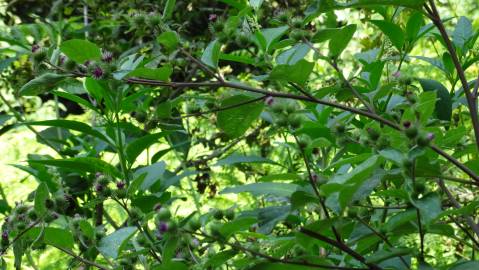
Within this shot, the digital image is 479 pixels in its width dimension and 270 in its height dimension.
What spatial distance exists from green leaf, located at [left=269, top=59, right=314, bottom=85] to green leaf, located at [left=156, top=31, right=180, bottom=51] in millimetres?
146

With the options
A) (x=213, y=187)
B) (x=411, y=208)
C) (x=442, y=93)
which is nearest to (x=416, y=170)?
(x=411, y=208)

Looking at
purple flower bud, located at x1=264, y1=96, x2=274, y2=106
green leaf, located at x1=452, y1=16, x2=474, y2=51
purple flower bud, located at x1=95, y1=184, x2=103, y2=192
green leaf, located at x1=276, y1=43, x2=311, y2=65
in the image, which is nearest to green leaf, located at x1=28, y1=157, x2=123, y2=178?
purple flower bud, located at x1=95, y1=184, x2=103, y2=192

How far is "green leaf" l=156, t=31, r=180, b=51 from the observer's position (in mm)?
991

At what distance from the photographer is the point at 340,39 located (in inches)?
41.2

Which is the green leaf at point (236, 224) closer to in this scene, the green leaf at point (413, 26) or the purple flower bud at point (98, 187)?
the purple flower bud at point (98, 187)

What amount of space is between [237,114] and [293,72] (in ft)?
0.35

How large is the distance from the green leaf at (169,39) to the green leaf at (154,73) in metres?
0.04

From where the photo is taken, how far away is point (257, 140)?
9.30 feet

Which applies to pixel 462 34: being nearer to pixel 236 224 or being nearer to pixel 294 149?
pixel 294 149

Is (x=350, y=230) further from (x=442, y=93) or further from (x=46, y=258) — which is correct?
(x=46, y=258)

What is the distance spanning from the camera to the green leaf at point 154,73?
0.97 meters

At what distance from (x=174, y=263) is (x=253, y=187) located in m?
0.14

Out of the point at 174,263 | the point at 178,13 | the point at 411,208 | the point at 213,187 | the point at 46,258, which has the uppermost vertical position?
the point at 411,208

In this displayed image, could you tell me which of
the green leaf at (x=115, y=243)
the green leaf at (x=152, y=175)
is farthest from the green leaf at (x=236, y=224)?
the green leaf at (x=152, y=175)
